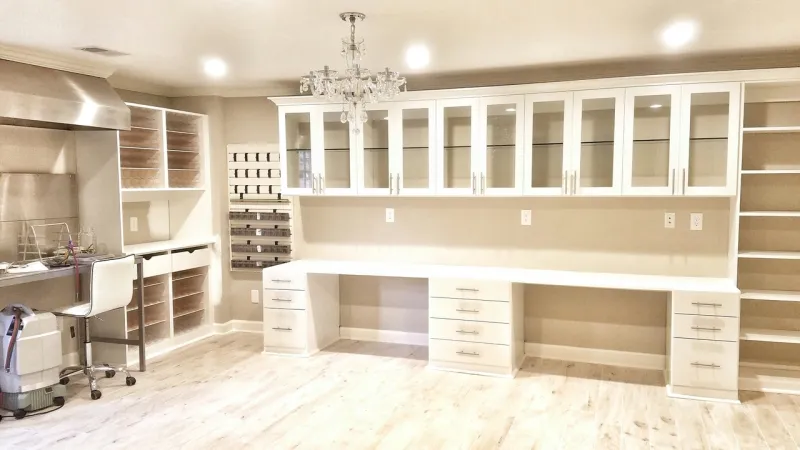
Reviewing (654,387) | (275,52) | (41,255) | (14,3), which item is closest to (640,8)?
(275,52)

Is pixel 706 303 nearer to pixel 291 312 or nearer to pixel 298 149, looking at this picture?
pixel 291 312

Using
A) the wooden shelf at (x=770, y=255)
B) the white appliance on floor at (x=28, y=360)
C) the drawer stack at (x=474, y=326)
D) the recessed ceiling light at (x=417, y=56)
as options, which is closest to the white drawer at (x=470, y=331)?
the drawer stack at (x=474, y=326)

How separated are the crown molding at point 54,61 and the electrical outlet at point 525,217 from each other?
3292mm

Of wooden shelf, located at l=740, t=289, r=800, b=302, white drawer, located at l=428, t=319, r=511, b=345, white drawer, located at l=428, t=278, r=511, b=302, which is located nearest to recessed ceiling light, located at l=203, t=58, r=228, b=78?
white drawer, located at l=428, t=278, r=511, b=302

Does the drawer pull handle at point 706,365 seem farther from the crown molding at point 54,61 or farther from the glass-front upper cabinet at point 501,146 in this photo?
the crown molding at point 54,61

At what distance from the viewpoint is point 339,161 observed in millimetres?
5004

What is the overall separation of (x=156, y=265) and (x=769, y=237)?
4683mm

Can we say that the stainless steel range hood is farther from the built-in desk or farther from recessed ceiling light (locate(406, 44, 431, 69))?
recessed ceiling light (locate(406, 44, 431, 69))

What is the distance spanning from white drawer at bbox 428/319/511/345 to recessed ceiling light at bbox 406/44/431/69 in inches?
75.1

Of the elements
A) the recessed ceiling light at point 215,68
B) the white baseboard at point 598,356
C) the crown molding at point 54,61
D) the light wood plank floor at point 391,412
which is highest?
the recessed ceiling light at point 215,68

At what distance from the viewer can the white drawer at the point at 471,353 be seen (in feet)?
14.3

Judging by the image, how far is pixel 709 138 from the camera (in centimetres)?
407

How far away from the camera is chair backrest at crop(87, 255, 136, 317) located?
395cm

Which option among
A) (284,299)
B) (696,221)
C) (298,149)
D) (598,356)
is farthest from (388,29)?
(598,356)
